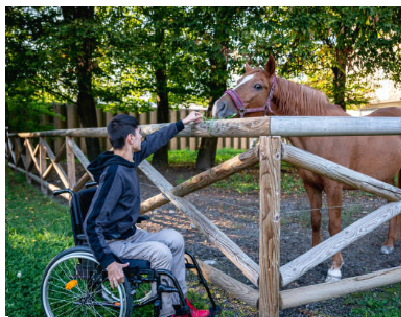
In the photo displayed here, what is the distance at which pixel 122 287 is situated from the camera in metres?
2.51

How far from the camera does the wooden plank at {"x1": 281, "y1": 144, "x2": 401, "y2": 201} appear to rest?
2.63 metres

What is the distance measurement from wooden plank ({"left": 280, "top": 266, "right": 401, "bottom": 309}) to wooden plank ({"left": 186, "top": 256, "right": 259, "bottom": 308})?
230 millimetres

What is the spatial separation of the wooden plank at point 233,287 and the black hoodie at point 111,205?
1057 mm

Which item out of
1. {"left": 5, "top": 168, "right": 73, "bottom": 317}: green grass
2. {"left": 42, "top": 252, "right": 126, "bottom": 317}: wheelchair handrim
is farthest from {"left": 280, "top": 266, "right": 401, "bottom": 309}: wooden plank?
{"left": 5, "top": 168, "right": 73, "bottom": 317}: green grass

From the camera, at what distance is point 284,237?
5348mm

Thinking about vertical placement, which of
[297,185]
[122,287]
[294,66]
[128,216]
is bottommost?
[297,185]

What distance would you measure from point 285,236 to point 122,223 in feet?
11.3

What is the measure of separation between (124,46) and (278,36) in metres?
3.45

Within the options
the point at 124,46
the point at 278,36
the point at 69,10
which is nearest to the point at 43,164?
the point at 124,46

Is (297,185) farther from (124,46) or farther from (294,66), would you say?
(124,46)

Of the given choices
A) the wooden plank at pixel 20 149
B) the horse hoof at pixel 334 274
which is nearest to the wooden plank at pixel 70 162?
the wooden plank at pixel 20 149

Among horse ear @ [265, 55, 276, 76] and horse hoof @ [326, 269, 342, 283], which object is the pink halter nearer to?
horse ear @ [265, 55, 276, 76]

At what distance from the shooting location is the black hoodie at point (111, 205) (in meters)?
2.40

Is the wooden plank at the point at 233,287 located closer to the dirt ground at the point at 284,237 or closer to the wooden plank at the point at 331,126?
the dirt ground at the point at 284,237
